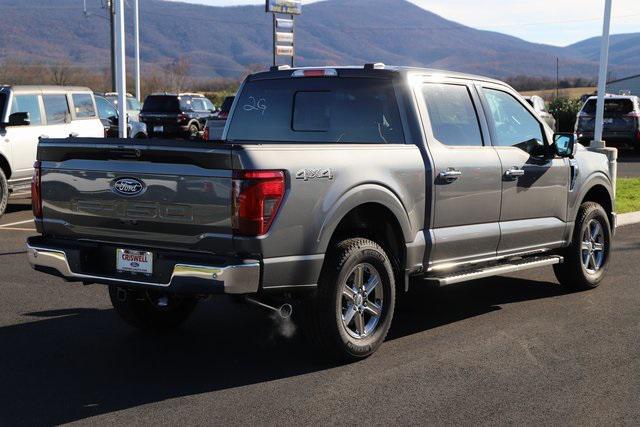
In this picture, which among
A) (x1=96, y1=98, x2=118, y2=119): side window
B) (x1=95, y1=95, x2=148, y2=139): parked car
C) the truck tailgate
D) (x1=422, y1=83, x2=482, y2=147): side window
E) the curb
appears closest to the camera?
the truck tailgate

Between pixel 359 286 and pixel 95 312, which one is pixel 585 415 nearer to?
pixel 359 286

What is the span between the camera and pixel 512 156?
743cm

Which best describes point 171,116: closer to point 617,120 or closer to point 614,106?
point 614,106

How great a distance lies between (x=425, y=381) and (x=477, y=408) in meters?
0.55

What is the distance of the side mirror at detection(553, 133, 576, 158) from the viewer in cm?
781

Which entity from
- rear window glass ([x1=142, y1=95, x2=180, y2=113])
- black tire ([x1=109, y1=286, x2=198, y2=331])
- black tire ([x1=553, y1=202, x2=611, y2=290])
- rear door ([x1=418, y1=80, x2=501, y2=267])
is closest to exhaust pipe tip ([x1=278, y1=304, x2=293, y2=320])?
black tire ([x1=109, y1=286, x2=198, y2=331])

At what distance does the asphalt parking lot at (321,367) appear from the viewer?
16.5 feet

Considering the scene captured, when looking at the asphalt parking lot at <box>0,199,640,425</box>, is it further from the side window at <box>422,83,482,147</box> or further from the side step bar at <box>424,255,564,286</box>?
the side window at <box>422,83,482,147</box>

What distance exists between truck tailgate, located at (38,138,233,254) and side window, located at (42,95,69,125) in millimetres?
9280

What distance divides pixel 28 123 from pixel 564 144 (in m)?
9.07

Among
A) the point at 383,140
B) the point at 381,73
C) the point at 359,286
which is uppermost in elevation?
the point at 381,73

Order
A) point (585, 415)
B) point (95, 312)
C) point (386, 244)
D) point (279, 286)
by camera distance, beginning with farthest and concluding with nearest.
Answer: point (95, 312) < point (386, 244) < point (279, 286) < point (585, 415)

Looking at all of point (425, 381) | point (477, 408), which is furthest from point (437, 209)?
point (477, 408)

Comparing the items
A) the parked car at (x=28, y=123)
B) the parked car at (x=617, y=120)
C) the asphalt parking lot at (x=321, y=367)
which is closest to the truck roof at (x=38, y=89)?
the parked car at (x=28, y=123)
